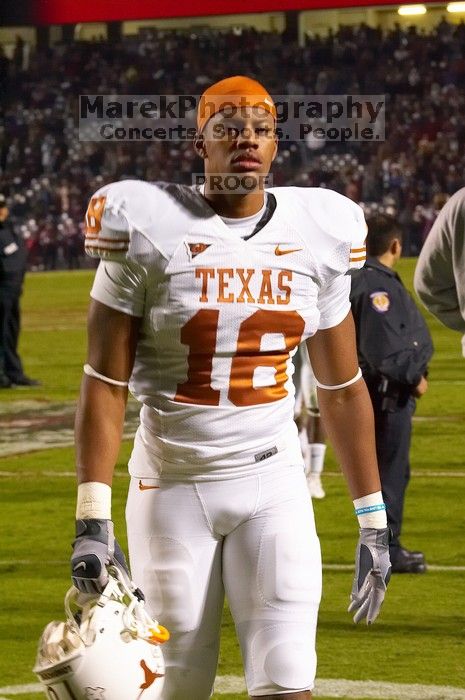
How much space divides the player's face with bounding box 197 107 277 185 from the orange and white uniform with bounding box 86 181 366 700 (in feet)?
0.29

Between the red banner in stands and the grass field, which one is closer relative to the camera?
the grass field

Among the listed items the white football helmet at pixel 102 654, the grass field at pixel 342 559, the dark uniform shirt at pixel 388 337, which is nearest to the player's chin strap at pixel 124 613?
the white football helmet at pixel 102 654

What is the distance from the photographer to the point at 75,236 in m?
26.8

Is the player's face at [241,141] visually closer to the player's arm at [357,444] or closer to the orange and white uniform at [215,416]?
the orange and white uniform at [215,416]

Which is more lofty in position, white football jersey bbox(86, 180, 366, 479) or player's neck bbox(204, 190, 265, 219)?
player's neck bbox(204, 190, 265, 219)

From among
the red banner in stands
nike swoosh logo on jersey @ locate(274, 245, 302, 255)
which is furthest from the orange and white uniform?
the red banner in stands

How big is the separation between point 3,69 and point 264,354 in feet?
99.8

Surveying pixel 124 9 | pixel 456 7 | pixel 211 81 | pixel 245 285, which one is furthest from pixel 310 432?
pixel 456 7

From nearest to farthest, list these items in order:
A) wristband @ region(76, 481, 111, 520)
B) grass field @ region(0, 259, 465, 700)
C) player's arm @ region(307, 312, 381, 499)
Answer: wristband @ region(76, 481, 111, 520) < player's arm @ region(307, 312, 381, 499) < grass field @ region(0, 259, 465, 700)

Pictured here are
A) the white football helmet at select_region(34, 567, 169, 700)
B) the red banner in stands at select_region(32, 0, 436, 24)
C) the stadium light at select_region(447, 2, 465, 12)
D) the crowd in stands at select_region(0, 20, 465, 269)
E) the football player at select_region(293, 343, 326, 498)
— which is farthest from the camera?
the stadium light at select_region(447, 2, 465, 12)

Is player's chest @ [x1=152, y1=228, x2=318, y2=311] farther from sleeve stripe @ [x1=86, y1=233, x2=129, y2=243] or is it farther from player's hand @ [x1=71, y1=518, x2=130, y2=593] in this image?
player's hand @ [x1=71, y1=518, x2=130, y2=593]

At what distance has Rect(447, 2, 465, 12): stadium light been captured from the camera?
3037 cm

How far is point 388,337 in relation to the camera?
217 inches

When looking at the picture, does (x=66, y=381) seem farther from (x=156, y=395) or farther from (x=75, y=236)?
(x=75, y=236)
